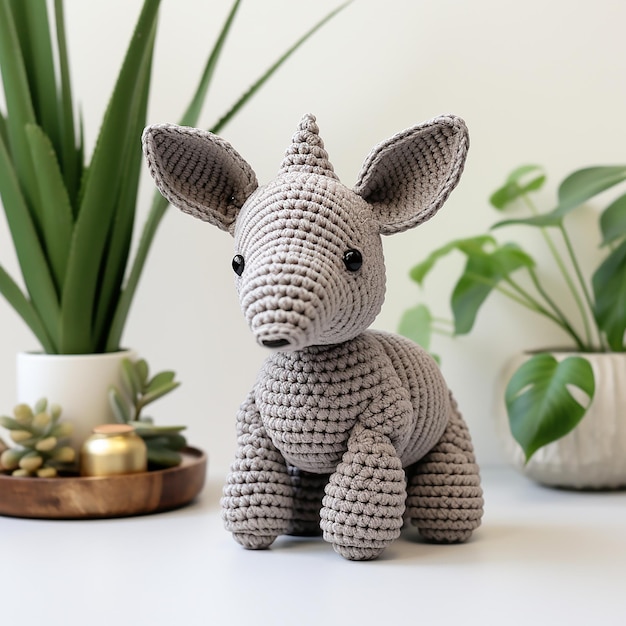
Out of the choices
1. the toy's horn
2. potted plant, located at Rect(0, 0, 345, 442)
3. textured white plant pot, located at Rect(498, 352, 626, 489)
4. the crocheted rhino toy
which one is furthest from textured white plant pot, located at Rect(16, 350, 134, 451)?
textured white plant pot, located at Rect(498, 352, 626, 489)

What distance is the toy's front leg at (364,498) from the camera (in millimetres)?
667

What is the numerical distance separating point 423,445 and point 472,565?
4.2 inches

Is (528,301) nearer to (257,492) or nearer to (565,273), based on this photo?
(565,273)

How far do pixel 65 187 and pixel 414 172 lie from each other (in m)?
0.42

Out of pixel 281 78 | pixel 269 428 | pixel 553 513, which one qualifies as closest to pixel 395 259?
pixel 281 78

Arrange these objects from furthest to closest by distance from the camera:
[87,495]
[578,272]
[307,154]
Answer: [578,272] → [87,495] → [307,154]

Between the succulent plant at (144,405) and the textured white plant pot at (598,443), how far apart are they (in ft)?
1.36

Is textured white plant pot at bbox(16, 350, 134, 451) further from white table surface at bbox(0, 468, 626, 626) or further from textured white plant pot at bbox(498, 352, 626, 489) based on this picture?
textured white plant pot at bbox(498, 352, 626, 489)

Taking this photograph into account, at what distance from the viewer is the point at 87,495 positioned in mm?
852

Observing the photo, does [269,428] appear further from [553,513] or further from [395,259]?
[395,259]

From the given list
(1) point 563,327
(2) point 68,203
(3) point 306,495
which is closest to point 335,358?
(3) point 306,495

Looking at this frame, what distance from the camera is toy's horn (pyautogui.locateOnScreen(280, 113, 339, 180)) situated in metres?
0.70

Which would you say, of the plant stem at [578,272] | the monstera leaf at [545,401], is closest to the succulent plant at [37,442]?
the monstera leaf at [545,401]

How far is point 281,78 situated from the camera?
117 cm
